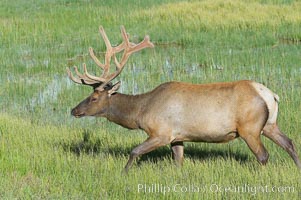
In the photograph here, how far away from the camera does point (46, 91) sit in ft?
41.9

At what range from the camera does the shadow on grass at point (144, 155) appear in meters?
8.51

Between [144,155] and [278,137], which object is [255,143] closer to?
[278,137]

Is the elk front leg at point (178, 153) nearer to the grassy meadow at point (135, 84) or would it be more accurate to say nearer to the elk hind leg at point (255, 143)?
the grassy meadow at point (135, 84)

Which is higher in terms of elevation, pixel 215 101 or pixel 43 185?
pixel 215 101

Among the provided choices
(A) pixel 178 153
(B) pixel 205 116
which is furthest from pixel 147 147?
(B) pixel 205 116

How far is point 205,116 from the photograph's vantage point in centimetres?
771

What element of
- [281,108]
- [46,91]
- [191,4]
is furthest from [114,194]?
[191,4]

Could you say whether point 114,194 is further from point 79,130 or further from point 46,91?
point 46,91

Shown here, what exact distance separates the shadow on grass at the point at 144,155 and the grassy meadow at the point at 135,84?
0.02 m

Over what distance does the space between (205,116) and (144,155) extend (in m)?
1.46

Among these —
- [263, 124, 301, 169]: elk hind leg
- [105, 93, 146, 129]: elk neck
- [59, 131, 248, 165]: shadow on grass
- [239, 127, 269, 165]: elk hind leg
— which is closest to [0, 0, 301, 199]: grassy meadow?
[59, 131, 248, 165]: shadow on grass

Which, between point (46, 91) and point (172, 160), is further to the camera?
point (46, 91)

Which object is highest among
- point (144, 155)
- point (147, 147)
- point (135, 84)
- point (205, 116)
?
point (205, 116)

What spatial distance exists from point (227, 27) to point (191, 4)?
2.87 m
